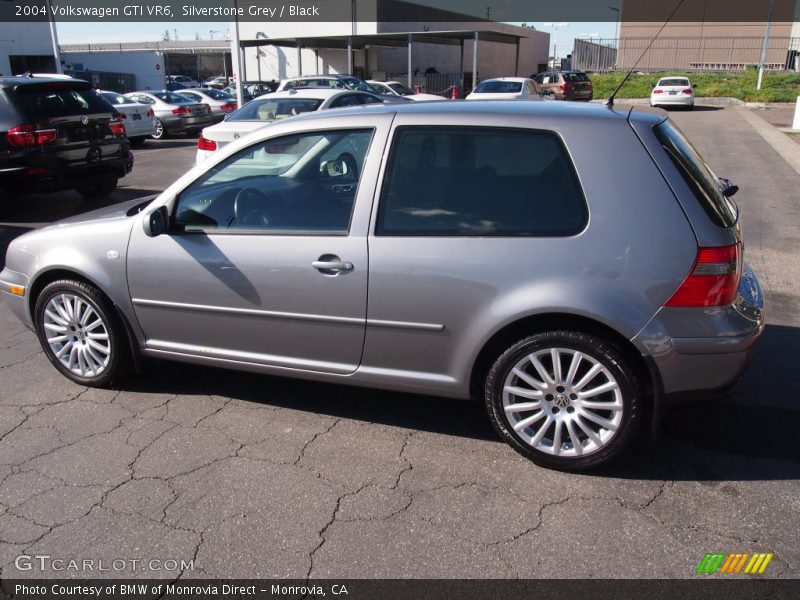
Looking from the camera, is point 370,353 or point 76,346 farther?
point 76,346

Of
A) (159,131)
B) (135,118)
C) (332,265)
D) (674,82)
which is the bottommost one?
(159,131)

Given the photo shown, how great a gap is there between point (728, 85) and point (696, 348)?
37.5 m

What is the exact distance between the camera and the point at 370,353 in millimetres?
3465

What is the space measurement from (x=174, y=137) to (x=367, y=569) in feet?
69.1

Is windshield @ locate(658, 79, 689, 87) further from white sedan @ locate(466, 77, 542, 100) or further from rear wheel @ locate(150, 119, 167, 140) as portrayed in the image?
rear wheel @ locate(150, 119, 167, 140)

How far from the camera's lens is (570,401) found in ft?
10.5

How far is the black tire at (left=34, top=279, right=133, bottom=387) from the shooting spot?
158 inches

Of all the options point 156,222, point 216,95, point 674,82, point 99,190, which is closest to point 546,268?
point 156,222

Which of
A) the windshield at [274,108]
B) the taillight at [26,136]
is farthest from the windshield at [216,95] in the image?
the taillight at [26,136]

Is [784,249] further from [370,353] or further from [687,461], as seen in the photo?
[370,353]

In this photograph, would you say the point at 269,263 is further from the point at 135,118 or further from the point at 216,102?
the point at 216,102

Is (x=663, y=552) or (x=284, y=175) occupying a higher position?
(x=284, y=175)

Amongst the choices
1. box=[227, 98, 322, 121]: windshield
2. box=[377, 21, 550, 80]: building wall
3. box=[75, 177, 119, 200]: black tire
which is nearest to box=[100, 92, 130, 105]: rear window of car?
box=[75, 177, 119, 200]: black tire
